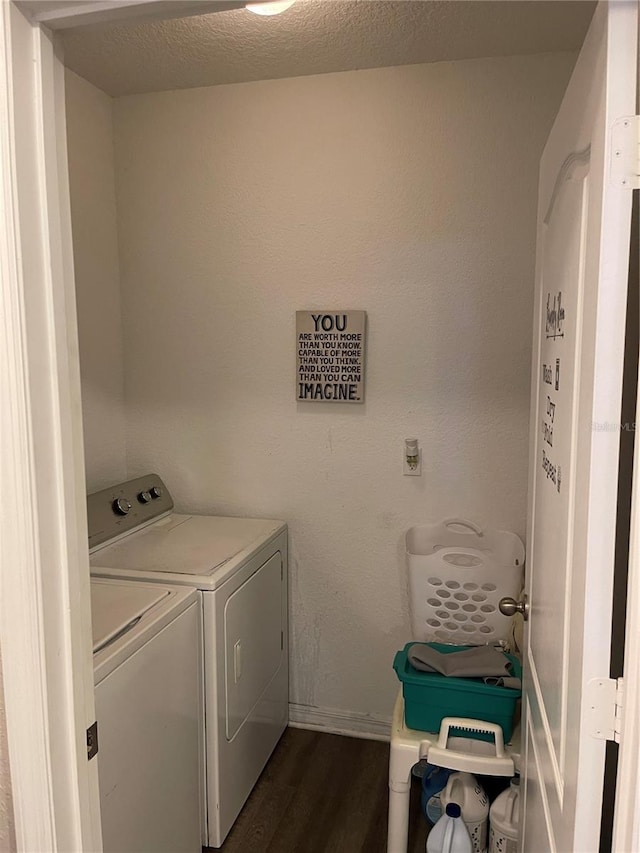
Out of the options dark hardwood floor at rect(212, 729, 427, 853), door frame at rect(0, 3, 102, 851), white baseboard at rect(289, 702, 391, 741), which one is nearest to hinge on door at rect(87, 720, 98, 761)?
door frame at rect(0, 3, 102, 851)

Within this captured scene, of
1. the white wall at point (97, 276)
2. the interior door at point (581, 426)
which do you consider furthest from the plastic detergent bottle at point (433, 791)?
the white wall at point (97, 276)

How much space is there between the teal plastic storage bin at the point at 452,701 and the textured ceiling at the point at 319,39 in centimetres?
187

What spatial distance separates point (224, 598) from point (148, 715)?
44cm

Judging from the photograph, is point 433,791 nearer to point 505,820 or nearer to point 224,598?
point 505,820

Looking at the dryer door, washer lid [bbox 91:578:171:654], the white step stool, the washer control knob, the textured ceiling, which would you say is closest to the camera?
washer lid [bbox 91:578:171:654]

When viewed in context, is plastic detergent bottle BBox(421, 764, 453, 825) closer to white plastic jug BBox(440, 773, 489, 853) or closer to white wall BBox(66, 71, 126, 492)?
white plastic jug BBox(440, 773, 489, 853)

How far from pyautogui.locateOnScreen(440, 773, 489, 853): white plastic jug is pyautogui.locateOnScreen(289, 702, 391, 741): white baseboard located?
659 mm

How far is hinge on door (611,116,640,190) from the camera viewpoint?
737mm

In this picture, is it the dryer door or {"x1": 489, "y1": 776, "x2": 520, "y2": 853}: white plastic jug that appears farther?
the dryer door

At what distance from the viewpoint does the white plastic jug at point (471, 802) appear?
1921 mm

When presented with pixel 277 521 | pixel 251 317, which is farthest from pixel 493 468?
pixel 251 317

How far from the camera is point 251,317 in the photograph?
8.39 feet

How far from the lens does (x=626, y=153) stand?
0.74 m

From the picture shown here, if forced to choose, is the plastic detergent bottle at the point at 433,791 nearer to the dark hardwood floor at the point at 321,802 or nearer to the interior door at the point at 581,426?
the dark hardwood floor at the point at 321,802
